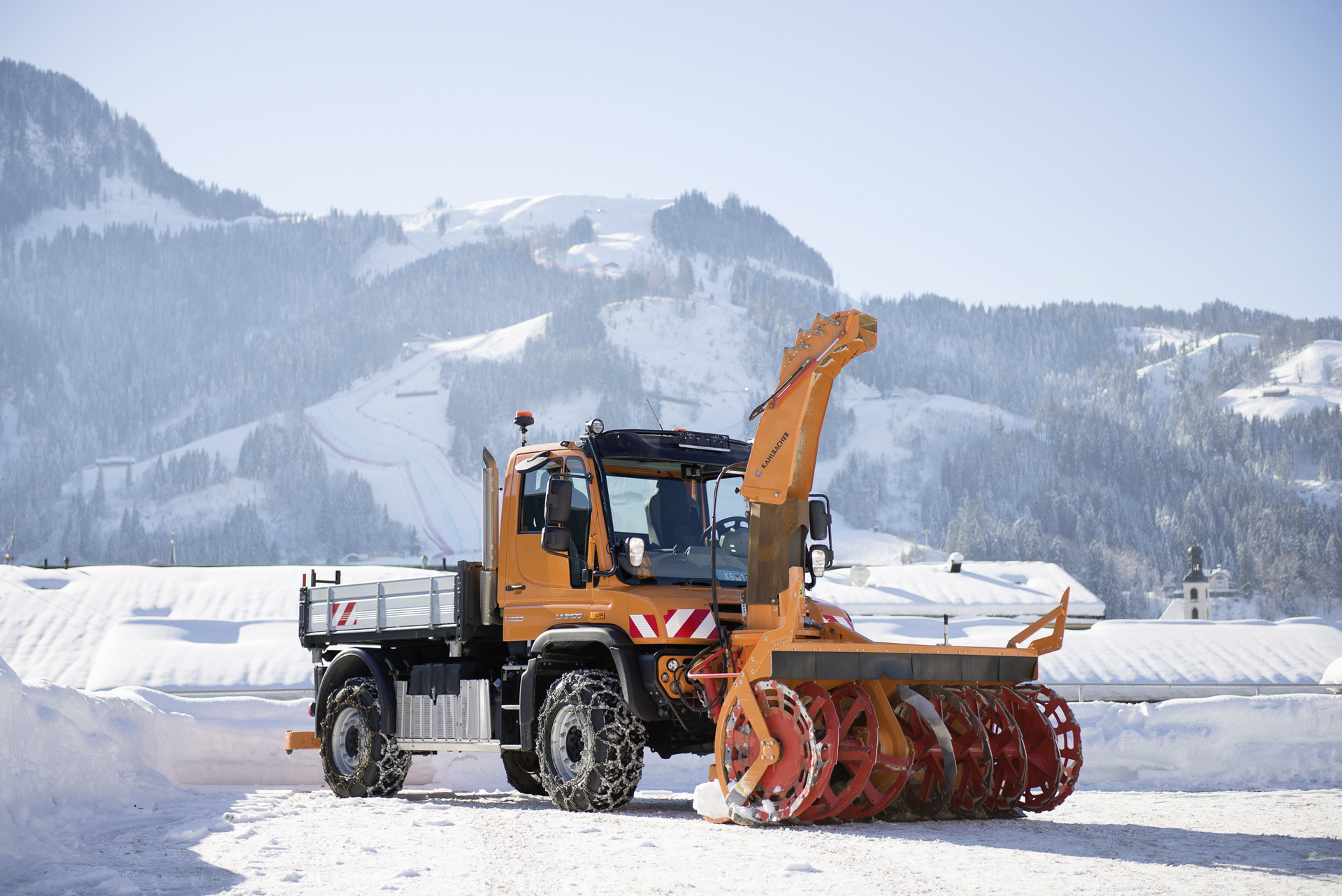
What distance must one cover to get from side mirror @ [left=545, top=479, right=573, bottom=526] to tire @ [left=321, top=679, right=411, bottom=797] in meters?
3.99

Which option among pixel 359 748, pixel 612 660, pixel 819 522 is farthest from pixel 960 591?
pixel 612 660

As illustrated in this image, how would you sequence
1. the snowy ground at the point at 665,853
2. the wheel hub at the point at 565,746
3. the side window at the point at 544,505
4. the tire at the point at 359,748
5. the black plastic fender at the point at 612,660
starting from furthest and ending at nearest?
the tire at the point at 359,748
the side window at the point at 544,505
the wheel hub at the point at 565,746
the black plastic fender at the point at 612,660
the snowy ground at the point at 665,853

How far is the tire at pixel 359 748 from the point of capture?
45.2ft

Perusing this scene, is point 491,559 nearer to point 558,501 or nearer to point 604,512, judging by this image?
point 604,512

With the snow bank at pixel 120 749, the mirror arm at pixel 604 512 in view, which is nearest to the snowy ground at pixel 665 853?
the snow bank at pixel 120 749

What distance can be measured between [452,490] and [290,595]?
138 meters

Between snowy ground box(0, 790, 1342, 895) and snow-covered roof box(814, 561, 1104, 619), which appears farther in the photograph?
snow-covered roof box(814, 561, 1104, 619)

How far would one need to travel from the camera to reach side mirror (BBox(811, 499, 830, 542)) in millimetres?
11367

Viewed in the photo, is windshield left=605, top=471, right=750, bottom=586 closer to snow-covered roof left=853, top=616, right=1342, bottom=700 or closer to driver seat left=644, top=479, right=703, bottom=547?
driver seat left=644, top=479, right=703, bottom=547

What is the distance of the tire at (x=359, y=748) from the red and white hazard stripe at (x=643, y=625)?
155 inches

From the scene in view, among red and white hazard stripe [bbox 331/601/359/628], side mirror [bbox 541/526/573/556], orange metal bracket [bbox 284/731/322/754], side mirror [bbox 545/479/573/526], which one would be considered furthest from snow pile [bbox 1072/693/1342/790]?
orange metal bracket [bbox 284/731/322/754]

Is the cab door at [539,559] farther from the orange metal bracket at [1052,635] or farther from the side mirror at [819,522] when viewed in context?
the orange metal bracket at [1052,635]

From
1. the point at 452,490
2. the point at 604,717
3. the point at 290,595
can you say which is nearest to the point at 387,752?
the point at 604,717

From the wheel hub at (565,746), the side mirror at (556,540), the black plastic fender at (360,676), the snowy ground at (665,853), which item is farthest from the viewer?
the black plastic fender at (360,676)
